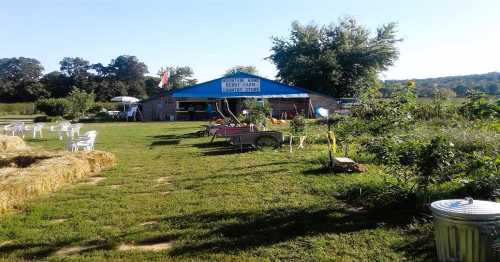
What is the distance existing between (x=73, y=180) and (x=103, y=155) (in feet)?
6.28

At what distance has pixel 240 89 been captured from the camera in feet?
123

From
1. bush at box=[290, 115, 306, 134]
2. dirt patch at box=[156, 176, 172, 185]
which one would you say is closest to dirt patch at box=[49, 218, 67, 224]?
dirt patch at box=[156, 176, 172, 185]

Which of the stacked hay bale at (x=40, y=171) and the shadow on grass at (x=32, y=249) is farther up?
the stacked hay bale at (x=40, y=171)

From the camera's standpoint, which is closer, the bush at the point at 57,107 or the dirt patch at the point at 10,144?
the dirt patch at the point at 10,144

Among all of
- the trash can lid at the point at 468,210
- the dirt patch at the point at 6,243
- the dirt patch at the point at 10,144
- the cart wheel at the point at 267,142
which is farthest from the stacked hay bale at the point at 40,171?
the trash can lid at the point at 468,210

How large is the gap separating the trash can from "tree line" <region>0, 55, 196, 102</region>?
73159mm

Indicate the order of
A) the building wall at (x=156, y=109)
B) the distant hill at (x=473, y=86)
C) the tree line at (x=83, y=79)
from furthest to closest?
the tree line at (x=83, y=79) < the building wall at (x=156, y=109) < the distant hill at (x=473, y=86)

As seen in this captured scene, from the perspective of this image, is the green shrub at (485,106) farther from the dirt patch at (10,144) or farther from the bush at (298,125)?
the dirt patch at (10,144)

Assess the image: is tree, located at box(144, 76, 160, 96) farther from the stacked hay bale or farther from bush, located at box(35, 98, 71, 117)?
the stacked hay bale

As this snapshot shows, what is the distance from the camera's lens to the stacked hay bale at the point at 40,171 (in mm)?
7113

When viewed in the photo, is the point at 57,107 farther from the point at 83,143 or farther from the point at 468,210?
the point at 468,210

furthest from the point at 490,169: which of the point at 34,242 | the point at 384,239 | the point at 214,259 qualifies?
the point at 34,242

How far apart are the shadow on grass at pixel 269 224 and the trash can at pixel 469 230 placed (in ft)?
5.22

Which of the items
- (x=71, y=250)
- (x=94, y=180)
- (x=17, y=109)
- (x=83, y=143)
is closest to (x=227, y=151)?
(x=83, y=143)
